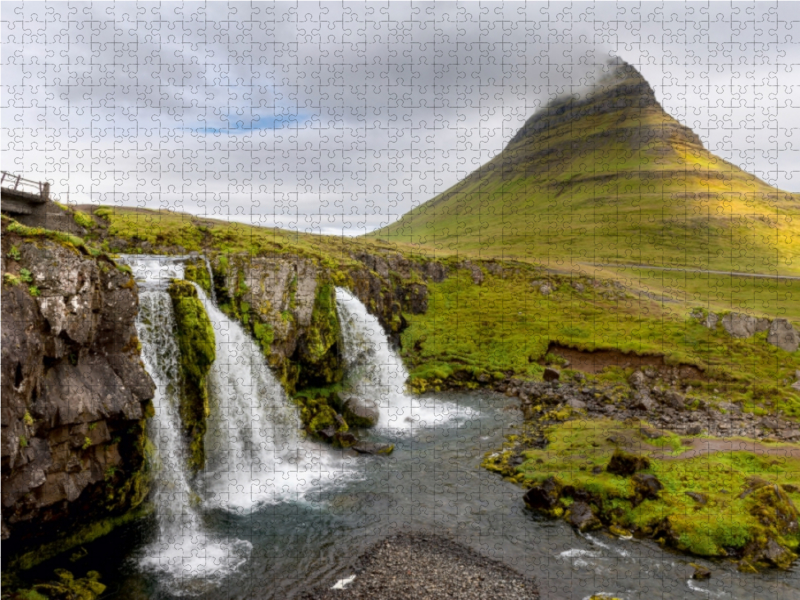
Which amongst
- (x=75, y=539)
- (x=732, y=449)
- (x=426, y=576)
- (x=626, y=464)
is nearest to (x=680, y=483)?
(x=626, y=464)

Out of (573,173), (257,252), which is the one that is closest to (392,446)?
(257,252)

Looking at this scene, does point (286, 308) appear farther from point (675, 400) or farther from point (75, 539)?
point (675, 400)

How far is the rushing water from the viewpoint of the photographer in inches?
759

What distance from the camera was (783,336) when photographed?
48.7 m

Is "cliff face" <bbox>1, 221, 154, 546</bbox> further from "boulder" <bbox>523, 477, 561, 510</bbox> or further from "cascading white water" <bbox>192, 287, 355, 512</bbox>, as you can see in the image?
"boulder" <bbox>523, 477, 561, 510</bbox>

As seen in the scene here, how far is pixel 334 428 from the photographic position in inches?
1347

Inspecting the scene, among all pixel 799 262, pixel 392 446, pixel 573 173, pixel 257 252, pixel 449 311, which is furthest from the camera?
pixel 573 173

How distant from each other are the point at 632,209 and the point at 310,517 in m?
140

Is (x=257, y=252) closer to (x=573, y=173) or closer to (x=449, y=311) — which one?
(x=449, y=311)

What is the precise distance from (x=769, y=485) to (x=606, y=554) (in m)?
8.97

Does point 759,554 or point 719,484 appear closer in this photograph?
point 759,554

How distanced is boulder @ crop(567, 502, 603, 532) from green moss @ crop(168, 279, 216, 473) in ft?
61.9

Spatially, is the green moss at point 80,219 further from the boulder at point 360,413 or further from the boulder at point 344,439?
the boulder at point 344,439

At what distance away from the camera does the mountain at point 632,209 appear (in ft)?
359
